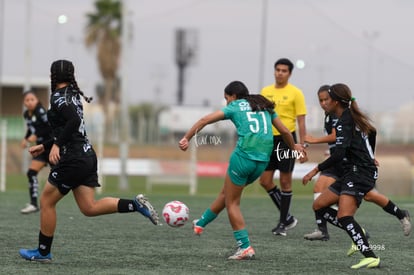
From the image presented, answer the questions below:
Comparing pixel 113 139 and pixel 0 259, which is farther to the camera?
pixel 113 139

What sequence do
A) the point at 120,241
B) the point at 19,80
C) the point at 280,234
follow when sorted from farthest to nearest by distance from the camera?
the point at 19,80, the point at 280,234, the point at 120,241

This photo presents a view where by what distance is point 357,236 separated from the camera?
314 inches

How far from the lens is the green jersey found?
826cm

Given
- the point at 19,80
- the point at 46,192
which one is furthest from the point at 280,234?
the point at 19,80

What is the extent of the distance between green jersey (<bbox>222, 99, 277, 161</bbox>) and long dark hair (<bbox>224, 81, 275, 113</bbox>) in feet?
0.15

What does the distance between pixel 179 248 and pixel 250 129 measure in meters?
1.76

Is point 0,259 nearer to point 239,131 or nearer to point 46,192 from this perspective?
point 46,192

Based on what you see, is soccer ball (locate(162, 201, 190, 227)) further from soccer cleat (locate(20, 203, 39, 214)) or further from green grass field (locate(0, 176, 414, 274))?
soccer cleat (locate(20, 203, 39, 214))

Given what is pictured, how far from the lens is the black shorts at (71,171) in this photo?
7941 mm

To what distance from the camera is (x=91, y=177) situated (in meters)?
8.15

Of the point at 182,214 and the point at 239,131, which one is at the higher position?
the point at 239,131

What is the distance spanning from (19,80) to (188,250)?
1653 inches

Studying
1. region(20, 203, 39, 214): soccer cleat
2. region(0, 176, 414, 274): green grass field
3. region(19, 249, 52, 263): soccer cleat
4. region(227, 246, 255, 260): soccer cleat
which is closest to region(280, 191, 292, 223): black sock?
region(0, 176, 414, 274): green grass field

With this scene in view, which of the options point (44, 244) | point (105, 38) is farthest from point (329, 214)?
point (105, 38)
